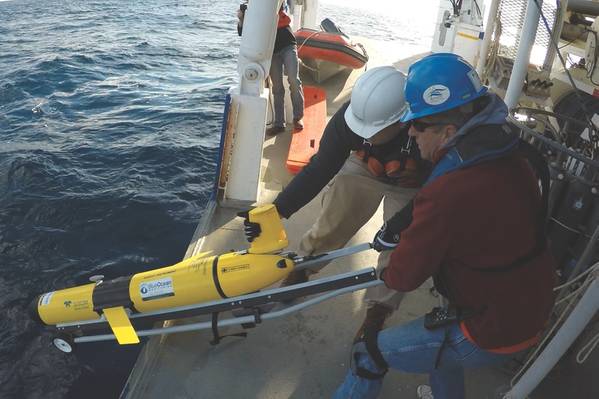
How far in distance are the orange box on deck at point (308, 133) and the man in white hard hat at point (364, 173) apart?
187cm

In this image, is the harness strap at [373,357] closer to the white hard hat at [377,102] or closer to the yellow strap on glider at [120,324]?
the white hard hat at [377,102]

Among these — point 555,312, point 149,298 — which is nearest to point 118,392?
point 149,298

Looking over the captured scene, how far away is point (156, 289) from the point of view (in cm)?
252

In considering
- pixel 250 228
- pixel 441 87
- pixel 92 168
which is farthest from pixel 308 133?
pixel 441 87

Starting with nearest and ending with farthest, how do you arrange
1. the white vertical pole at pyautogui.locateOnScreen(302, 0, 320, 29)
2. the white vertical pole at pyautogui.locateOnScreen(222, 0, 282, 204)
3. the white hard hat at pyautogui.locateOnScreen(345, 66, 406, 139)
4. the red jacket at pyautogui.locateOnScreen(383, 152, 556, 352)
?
1. the red jacket at pyautogui.locateOnScreen(383, 152, 556, 352)
2. the white hard hat at pyautogui.locateOnScreen(345, 66, 406, 139)
3. the white vertical pole at pyautogui.locateOnScreen(222, 0, 282, 204)
4. the white vertical pole at pyautogui.locateOnScreen(302, 0, 320, 29)

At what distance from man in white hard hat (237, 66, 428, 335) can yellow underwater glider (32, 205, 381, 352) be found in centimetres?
14

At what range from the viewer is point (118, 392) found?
2906 mm

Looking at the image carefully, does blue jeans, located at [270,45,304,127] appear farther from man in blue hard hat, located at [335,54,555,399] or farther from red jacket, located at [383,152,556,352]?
red jacket, located at [383,152,556,352]

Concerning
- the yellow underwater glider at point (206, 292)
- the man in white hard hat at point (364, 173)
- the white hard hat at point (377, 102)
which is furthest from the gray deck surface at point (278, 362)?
the white hard hat at point (377, 102)

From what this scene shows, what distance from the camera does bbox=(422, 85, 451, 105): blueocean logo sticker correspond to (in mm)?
1572

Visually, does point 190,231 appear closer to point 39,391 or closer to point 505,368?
point 39,391

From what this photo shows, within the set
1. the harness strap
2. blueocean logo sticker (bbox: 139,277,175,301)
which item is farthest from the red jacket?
blueocean logo sticker (bbox: 139,277,175,301)

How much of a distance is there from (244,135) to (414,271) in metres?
2.80

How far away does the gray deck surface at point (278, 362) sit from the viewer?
2520 mm
